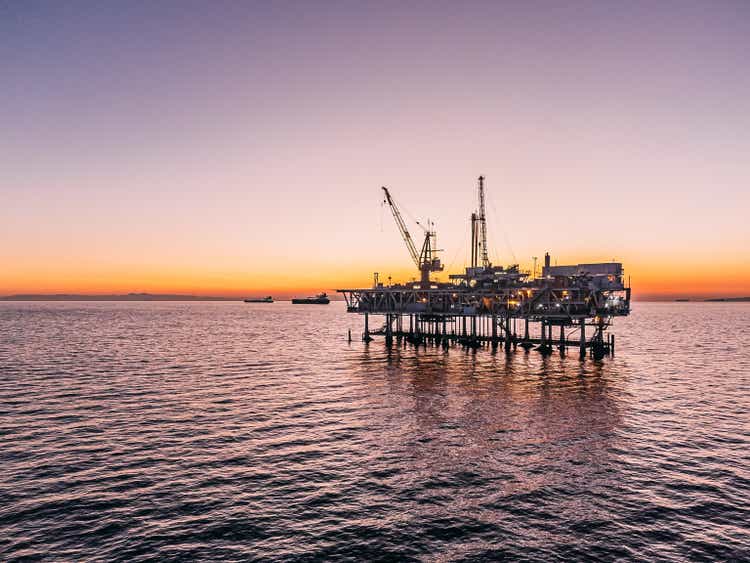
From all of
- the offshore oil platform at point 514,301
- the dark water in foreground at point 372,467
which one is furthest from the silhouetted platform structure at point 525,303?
the dark water in foreground at point 372,467

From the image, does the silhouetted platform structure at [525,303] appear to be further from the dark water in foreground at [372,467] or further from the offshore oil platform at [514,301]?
the dark water in foreground at [372,467]

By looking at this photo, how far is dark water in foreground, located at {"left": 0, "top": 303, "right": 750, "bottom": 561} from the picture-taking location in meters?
22.6

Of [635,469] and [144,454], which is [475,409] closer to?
[635,469]

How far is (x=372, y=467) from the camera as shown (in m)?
31.8

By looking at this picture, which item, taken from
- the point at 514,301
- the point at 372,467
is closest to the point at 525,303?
the point at 514,301

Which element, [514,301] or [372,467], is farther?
[514,301]

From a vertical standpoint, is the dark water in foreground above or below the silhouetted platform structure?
below

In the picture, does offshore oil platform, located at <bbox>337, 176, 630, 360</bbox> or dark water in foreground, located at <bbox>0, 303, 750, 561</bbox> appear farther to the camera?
offshore oil platform, located at <bbox>337, 176, 630, 360</bbox>

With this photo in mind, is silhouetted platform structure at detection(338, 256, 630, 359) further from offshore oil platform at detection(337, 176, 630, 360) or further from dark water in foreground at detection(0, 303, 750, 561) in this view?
dark water in foreground at detection(0, 303, 750, 561)

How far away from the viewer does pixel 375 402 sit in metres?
51.2

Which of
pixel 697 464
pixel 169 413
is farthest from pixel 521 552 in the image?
pixel 169 413

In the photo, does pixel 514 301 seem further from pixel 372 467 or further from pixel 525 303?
pixel 372 467

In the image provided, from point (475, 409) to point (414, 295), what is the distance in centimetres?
5999

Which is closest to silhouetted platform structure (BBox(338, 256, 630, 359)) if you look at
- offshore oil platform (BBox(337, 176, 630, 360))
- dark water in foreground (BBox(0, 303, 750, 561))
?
offshore oil platform (BBox(337, 176, 630, 360))
